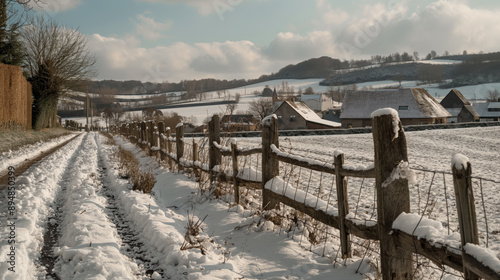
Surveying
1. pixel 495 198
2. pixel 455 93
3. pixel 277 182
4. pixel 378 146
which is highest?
pixel 455 93

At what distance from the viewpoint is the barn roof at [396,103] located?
5119 centimetres

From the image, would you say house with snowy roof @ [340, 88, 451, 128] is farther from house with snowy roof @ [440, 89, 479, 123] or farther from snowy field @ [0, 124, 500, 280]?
snowy field @ [0, 124, 500, 280]

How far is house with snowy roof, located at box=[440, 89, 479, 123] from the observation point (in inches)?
2576

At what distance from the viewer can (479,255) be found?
2227 millimetres

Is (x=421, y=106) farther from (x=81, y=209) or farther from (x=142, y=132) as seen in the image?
(x=81, y=209)

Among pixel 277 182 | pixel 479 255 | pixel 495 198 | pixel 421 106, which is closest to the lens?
pixel 479 255

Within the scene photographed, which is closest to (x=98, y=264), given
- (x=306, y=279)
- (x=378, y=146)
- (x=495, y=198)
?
(x=306, y=279)

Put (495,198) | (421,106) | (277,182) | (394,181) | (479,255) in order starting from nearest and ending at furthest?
(479,255) < (394,181) < (277,182) < (495,198) < (421,106)

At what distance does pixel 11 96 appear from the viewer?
20.2 m

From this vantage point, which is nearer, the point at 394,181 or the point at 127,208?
the point at 394,181

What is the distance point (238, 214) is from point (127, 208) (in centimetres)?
182

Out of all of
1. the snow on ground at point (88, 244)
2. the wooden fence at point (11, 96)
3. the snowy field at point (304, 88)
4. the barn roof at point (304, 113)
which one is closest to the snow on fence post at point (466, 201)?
the snow on ground at point (88, 244)

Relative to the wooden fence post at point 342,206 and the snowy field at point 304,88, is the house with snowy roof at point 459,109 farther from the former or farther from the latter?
the wooden fence post at point 342,206

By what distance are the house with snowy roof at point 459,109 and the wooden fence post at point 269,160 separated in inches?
2683
